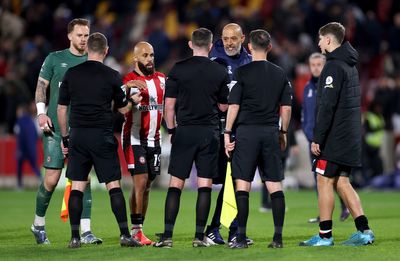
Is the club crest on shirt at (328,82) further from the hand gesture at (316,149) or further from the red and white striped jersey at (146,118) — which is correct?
the red and white striped jersey at (146,118)

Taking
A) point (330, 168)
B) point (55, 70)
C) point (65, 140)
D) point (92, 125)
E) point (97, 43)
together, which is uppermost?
point (97, 43)

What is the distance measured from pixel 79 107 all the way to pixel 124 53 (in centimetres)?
1636

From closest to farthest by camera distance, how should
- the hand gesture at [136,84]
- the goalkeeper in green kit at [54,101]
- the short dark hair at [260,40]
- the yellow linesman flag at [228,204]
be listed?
1. the short dark hair at [260,40]
2. the yellow linesman flag at [228,204]
3. the hand gesture at [136,84]
4. the goalkeeper in green kit at [54,101]

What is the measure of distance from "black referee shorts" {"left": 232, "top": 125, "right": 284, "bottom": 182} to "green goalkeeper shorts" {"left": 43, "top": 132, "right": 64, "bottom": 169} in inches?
84.1

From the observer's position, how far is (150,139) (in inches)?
461

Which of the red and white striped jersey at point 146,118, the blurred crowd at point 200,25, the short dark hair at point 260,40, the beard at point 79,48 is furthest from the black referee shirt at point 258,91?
the blurred crowd at point 200,25

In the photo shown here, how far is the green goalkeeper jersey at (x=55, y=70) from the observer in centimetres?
1170

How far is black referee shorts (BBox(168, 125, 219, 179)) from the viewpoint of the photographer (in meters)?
10.8

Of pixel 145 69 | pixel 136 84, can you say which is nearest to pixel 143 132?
pixel 136 84

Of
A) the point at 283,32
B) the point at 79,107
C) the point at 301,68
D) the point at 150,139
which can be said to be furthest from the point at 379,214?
the point at 283,32

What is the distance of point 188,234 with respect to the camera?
12.6m

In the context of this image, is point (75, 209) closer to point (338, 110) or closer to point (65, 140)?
point (65, 140)

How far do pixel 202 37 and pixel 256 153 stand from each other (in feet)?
4.39

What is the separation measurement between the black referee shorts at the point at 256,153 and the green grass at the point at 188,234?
2.58ft
